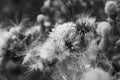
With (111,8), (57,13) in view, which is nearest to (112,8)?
(111,8)

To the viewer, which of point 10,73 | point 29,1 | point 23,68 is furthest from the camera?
point 29,1

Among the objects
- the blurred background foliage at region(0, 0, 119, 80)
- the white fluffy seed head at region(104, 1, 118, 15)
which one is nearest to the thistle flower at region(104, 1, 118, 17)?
the white fluffy seed head at region(104, 1, 118, 15)

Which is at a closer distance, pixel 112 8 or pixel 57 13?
pixel 112 8

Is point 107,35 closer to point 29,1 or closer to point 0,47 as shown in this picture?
point 0,47

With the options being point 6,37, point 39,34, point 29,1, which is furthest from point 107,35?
point 29,1

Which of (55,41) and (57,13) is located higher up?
(57,13)

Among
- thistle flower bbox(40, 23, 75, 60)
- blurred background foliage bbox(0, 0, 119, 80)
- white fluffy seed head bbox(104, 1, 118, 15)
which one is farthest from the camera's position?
blurred background foliage bbox(0, 0, 119, 80)

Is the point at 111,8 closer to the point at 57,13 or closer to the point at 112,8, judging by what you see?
the point at 112,8

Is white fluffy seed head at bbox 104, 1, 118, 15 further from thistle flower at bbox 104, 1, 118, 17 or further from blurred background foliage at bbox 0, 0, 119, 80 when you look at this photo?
blurred background foliage at bbox 0, 0, 119, 80

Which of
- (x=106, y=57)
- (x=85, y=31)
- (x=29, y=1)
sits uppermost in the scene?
(x=29, y=1)

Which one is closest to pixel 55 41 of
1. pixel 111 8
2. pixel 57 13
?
pixel 111 8

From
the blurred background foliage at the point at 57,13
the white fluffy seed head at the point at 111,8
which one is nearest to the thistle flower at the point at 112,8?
the white fluffy seed head at the point at 111,8
